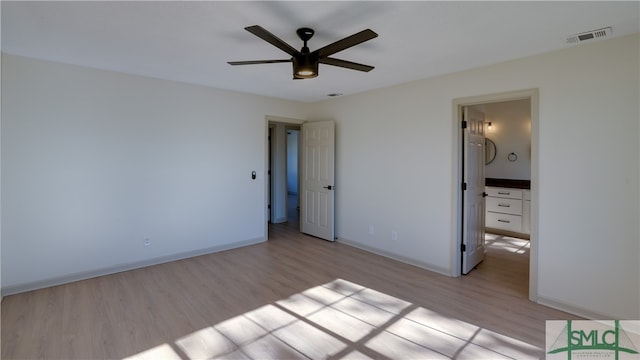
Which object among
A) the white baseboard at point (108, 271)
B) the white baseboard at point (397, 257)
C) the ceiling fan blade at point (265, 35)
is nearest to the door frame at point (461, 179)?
the white baseboard at point (397, 257)

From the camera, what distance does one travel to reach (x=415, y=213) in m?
4.09

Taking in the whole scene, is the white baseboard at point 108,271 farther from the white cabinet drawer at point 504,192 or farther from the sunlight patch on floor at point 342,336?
the white cabinet drawer at point 504,192

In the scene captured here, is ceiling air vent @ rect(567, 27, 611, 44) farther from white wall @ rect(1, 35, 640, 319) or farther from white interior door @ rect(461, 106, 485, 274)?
white interior door @ rect(461, 106, 485, 274)

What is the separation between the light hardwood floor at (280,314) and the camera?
7.57ft

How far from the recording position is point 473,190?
12.9 ft

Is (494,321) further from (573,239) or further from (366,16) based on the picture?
(366,16)

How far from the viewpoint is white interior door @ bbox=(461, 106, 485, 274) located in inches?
147

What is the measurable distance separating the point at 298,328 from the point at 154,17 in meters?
2.65

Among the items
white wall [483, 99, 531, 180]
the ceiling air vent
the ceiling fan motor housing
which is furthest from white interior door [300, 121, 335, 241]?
the ceiling air vent

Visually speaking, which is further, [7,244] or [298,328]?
[7,244]

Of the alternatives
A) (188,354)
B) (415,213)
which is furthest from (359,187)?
(188,354)

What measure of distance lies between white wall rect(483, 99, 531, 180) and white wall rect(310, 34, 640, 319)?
8.09ft

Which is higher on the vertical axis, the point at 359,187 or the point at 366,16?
the point at 366,16

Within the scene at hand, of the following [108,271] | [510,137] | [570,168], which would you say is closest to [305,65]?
[570,168]
